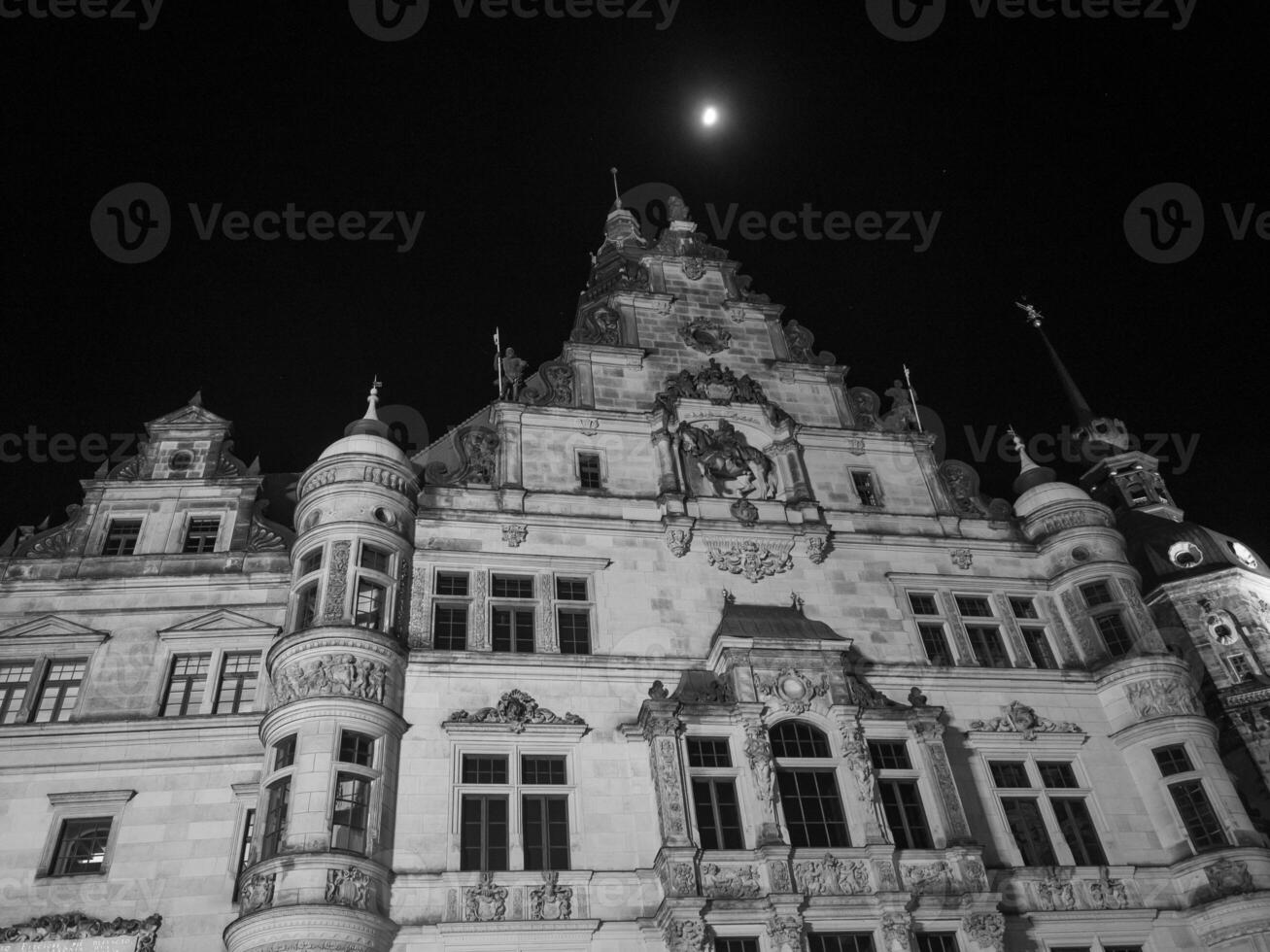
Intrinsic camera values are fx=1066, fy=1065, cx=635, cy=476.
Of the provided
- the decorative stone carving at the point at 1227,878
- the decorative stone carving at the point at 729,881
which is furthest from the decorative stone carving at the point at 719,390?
the decorative stone carving at the point at 1227,878

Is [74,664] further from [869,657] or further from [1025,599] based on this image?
[1025,599]

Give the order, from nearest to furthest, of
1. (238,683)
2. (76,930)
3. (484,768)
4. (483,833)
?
(76,930), (483,833), (484,768), (238,683)

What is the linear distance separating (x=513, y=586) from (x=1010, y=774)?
1178 centimetres

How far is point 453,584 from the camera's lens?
23.8 metres

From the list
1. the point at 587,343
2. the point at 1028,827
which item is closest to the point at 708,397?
the point at 587,343

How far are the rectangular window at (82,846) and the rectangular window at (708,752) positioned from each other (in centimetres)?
1130

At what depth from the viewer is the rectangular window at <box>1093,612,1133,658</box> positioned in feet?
83.4

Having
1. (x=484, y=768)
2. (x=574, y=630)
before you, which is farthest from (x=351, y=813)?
(x=574, y=630)

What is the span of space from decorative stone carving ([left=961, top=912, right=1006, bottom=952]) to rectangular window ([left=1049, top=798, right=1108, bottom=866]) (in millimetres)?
3278

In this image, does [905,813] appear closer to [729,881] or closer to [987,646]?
[729,881]

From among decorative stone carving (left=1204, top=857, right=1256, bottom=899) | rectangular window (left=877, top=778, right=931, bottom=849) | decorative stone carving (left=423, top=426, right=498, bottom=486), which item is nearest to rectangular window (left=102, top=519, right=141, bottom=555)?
decorative stone carving (left=423, top=426, right=498, bottom=486)

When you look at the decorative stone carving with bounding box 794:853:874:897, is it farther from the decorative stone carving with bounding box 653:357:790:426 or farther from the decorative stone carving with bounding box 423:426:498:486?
the decorative stone carving with bounding box 653:357:790:426

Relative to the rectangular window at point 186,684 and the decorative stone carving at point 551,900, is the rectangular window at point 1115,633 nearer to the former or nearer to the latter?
the decorative stone carving at point 551,900

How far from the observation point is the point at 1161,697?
953 inches
